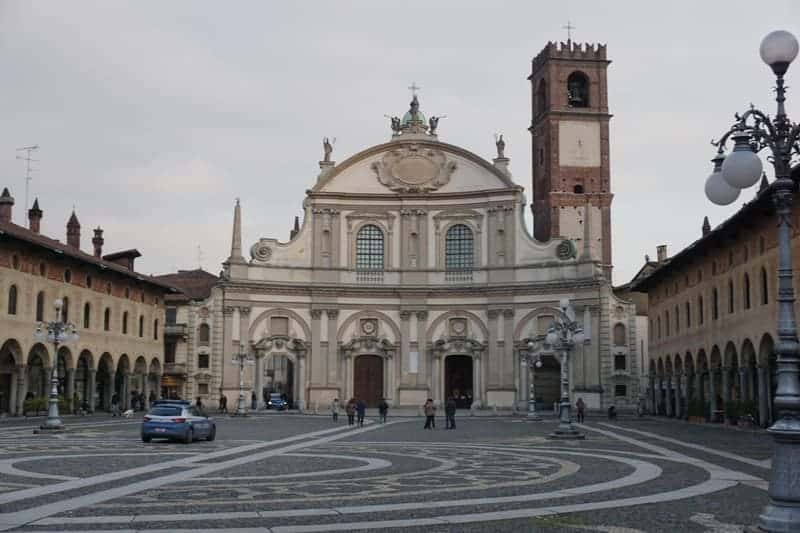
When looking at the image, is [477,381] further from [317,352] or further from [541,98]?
[541,98]

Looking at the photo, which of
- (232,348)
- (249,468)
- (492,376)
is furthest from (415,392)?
(249,468)

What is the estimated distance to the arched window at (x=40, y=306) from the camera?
152ft

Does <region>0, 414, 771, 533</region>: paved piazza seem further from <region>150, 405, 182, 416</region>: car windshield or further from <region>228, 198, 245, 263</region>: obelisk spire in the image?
<region>228, 198, 245, 263</region>: obelisk spire

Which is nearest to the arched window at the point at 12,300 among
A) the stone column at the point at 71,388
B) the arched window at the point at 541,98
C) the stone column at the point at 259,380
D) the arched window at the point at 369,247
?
the stone column at the point at 71,388

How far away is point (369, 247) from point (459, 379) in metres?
10.7

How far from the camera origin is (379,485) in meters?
17.0

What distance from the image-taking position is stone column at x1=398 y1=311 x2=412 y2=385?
6512 cm

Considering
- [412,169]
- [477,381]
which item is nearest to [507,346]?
[477,381]

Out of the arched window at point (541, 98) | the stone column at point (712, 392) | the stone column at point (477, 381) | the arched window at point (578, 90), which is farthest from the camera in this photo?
the arched window at point (541, 98)

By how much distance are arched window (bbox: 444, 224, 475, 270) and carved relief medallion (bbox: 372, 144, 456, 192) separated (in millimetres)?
3311

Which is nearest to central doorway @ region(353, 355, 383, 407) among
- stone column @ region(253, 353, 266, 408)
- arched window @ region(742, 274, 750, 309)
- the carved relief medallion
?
stone column @ region(253, 353, 266, 408)

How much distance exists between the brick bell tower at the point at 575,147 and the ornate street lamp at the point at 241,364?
73.4 ft

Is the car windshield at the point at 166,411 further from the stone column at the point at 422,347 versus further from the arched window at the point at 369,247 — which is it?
the arched window at the point at 369,247

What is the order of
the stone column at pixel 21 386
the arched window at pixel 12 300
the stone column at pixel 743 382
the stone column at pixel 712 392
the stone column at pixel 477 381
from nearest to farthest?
the stone column at pixel 743 382 < the arched window at pixel 12 300 < the stone column at pixel 21 386 < the stone column at pixel 712 392 < the stone column at pixel 477 381
